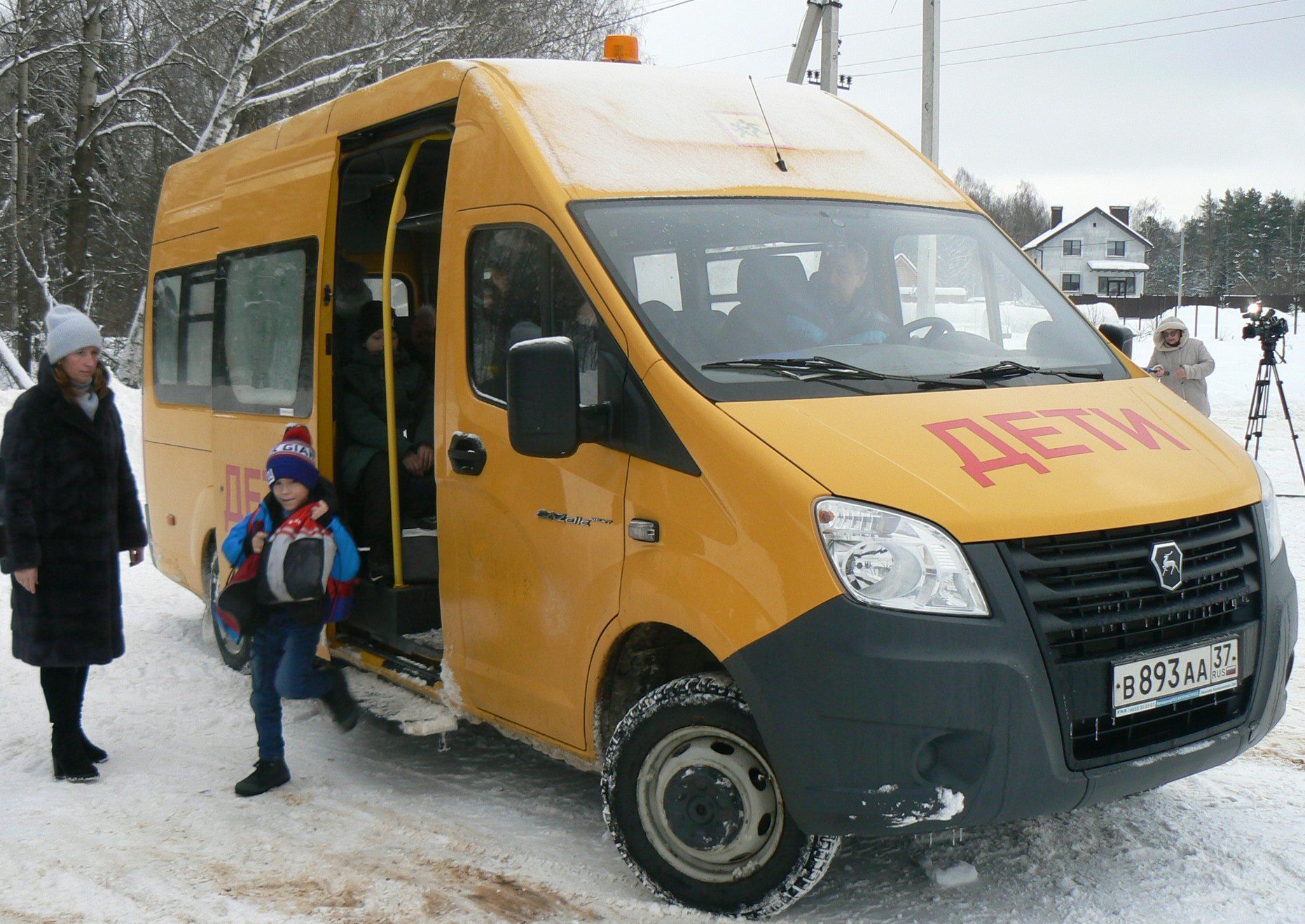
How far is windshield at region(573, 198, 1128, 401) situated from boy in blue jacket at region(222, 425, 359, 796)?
5.55 ft

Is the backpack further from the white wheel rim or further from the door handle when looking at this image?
the white wheel rim

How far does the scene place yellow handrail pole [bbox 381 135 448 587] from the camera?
495 cm

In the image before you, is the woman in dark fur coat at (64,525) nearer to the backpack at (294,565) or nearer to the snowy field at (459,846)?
the snowy field at (459,846)

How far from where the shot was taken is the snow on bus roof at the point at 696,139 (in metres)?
4.06

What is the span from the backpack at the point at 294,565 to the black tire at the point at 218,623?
163cm

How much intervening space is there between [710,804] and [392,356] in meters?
2.49

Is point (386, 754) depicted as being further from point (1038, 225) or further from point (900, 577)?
point (1038, 225)

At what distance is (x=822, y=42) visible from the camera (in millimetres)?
18188

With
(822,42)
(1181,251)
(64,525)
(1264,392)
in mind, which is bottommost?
(64,525)

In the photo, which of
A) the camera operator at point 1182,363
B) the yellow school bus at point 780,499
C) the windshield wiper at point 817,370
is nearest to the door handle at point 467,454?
the yellow school bus at point 780,499

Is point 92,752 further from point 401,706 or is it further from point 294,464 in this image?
point 294,464

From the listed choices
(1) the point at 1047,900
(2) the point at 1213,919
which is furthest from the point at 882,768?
(2) the point at 1213,919

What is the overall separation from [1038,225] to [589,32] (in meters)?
91.1

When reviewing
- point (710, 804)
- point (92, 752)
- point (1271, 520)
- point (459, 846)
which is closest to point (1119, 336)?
point (1271, 520)
